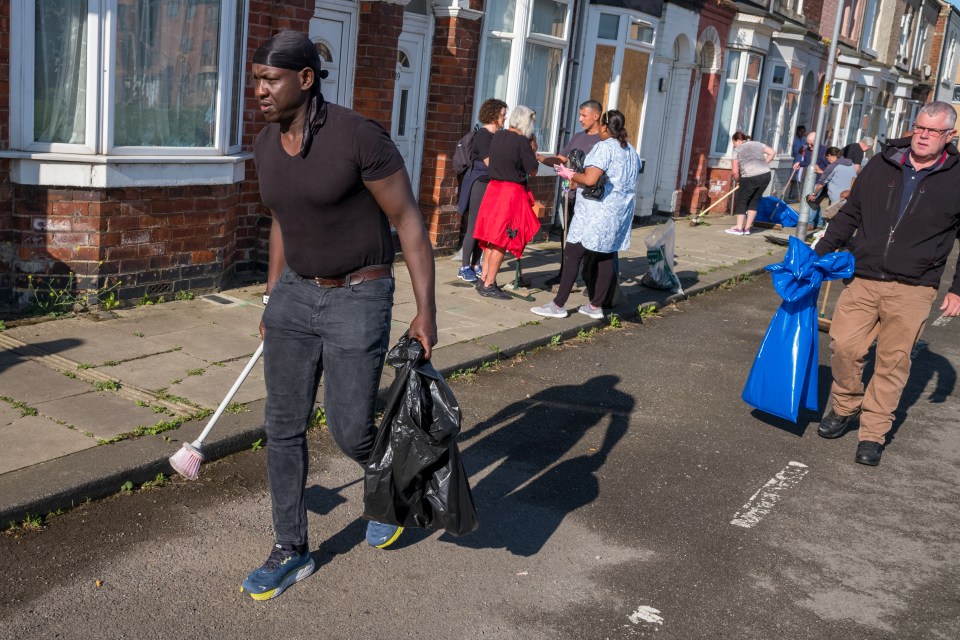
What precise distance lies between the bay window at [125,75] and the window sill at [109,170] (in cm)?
11

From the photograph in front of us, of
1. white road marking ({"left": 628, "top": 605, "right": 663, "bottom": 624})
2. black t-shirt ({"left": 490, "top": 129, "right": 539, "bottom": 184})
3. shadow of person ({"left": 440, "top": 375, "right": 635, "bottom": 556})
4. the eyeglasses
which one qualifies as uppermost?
the eyeglasses

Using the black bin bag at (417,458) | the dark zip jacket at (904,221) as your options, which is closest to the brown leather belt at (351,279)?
the black bin bag at (417,458)

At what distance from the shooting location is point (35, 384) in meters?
5.62

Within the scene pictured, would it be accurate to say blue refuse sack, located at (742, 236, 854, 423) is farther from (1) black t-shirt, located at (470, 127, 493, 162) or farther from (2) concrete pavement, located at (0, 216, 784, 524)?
(1) black t-shirt, located at (470, 127, 493, 162)

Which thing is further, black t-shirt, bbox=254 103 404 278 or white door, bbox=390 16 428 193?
white door, bbox=390 16 428 193

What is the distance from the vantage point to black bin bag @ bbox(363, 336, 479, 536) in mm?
3725

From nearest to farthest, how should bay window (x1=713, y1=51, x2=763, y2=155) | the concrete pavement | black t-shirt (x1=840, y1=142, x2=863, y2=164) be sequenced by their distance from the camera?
the concrete pavement < black t-shirt (x1=840, y1=142, x2=863, y2=164) < bay window (x1=713, y1=51, x2=763, y2=155)

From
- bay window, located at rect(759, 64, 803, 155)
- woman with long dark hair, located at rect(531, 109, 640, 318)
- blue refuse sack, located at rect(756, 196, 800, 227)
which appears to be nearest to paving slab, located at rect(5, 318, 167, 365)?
woman with long dark hair, located at rect(531, 109, 640, 318)

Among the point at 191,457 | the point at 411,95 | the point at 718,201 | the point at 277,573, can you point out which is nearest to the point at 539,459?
the point at 191,457

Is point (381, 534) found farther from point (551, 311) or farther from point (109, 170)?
point (551, 311)

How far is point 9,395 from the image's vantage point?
5.41 meters

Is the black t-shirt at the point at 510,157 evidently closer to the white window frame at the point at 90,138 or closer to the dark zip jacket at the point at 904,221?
the white window frame at the point at 90,138

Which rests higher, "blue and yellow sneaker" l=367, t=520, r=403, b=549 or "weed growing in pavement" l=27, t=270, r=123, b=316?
"weed growing in pavement" l=27, t=270, r=123, b=316

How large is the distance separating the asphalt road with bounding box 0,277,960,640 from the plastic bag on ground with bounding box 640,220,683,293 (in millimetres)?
3899
